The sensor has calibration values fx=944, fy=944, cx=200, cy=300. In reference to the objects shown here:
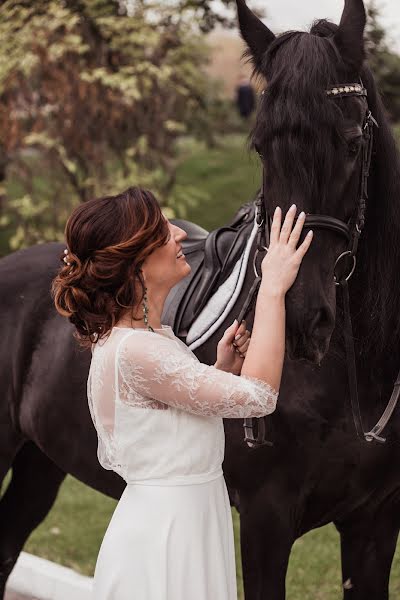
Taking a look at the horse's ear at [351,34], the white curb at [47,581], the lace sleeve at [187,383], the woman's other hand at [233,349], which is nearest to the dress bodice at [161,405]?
the lace sleeve at [187,383]

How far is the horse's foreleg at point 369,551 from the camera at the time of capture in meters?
3.33

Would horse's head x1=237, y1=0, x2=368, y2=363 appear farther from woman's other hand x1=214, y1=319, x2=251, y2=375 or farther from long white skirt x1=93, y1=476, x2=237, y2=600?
long white skirt x1=93, y1=476, x2=237, y2=600

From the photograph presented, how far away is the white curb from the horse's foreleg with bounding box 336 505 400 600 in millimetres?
1751

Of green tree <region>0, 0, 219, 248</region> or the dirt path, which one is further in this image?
green tree <region>0, 0, 219, 248</region>

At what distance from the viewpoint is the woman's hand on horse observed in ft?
7.83

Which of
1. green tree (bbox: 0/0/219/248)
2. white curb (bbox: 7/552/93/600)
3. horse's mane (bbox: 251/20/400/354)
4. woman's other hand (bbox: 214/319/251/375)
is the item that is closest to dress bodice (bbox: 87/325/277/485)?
woman's other hand (bbox: 214/319/251/375)

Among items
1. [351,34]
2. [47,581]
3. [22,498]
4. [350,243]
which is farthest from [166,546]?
[47,581]

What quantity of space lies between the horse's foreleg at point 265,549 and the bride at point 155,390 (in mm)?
506

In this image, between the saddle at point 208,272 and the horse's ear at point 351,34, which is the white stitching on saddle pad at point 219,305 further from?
the horse's ear at point 351,34

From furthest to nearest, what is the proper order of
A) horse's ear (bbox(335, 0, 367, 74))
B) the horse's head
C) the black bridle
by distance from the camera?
1. horse's ear (bbox(335, 0, 367, 74))
2. the black bridle
3. the horse's head

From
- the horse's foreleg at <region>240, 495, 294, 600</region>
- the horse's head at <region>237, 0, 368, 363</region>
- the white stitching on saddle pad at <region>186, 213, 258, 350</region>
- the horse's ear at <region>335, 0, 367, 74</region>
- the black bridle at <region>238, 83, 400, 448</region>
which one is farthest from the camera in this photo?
the white stitching on saddle pad at <region>186, 213, 258, 350</region>

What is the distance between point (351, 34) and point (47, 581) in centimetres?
340

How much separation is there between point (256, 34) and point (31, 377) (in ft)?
6.20

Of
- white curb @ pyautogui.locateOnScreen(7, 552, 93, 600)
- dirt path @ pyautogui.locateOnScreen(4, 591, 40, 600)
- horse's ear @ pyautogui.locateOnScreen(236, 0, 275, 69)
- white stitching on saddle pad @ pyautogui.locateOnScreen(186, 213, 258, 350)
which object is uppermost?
horse's ear @ pyautogui.locateOnScreen(236, 0, 275, 69)
